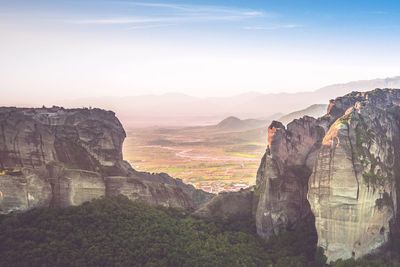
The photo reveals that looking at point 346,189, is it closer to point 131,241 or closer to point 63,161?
point 131,241

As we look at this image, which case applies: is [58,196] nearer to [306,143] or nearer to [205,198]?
[306,143]

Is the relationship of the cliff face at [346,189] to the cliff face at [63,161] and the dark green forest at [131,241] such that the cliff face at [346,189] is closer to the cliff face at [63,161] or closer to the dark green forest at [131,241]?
the dark green forest at [131,241]

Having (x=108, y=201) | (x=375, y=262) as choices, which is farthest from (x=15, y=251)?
(x=375, y=262)

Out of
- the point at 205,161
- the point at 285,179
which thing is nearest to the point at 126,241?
the point at 285,179

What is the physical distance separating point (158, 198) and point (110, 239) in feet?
44.2

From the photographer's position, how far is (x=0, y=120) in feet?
139

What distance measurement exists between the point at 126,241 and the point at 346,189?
16.9m

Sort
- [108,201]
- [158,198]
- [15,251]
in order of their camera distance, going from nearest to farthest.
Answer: [15,251] < [108,201] < [158,198]

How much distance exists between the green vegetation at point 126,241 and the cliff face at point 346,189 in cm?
269

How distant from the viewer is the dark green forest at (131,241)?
35.5 meters

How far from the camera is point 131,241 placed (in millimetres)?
38781

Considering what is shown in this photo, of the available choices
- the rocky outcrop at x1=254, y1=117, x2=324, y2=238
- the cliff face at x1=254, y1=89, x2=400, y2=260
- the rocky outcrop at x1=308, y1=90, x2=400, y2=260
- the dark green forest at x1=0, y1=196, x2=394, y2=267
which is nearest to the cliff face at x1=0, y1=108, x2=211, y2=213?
the dark green forest at x1=0, y1=196, x2=394, y2=267

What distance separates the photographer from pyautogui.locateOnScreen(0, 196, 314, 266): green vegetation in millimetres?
35531

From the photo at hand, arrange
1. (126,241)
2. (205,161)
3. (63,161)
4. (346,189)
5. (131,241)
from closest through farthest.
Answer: (346,189)
(126,241)
(131,241)
(63,161)
(205,161)
